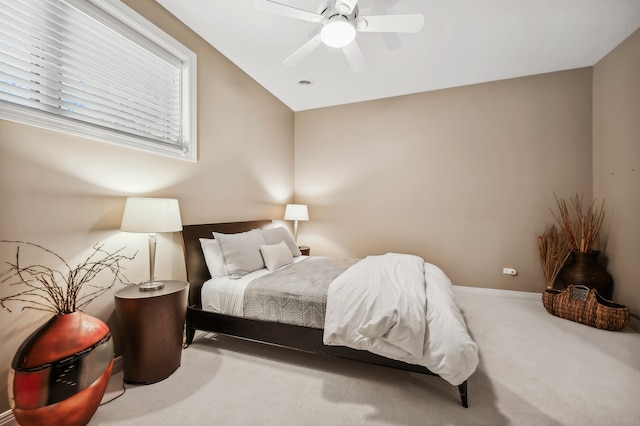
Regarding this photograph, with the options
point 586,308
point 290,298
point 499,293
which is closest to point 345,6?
point 290,298

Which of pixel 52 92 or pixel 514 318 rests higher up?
pixel 52 92

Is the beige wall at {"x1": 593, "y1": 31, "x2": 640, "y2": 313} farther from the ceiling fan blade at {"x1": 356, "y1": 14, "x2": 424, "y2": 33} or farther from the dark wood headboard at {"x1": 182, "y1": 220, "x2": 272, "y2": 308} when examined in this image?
the dark wood headboard at {"x1": 182, "y1": 220, "x2": 272, "y2": 308}

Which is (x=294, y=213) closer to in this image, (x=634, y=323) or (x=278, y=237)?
(x=278, y=237)

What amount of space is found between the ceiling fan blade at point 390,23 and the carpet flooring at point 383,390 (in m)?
2.53

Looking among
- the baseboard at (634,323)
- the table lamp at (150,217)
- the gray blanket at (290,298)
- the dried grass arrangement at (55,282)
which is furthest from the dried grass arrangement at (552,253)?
the dried grass arrangement at (55,282)

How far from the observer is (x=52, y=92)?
5.52 ft

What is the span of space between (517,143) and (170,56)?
4.16m

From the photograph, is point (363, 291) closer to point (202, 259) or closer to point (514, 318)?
point (202, 259)

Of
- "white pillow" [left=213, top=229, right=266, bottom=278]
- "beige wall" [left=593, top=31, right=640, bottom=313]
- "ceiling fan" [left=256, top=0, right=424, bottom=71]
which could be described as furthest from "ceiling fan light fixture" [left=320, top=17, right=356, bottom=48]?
"beige wall" [left=593, top=31, right=640, bottom=313]

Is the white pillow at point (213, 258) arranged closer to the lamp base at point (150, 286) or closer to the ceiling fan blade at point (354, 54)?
the lamp base at point (150, 286)

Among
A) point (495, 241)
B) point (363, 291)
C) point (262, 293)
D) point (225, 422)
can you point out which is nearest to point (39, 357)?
point (225, 422)

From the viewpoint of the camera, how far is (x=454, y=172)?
3.80 m

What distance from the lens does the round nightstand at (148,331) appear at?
5.76 ft

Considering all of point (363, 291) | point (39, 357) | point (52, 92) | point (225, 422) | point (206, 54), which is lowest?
point (225, 422)
